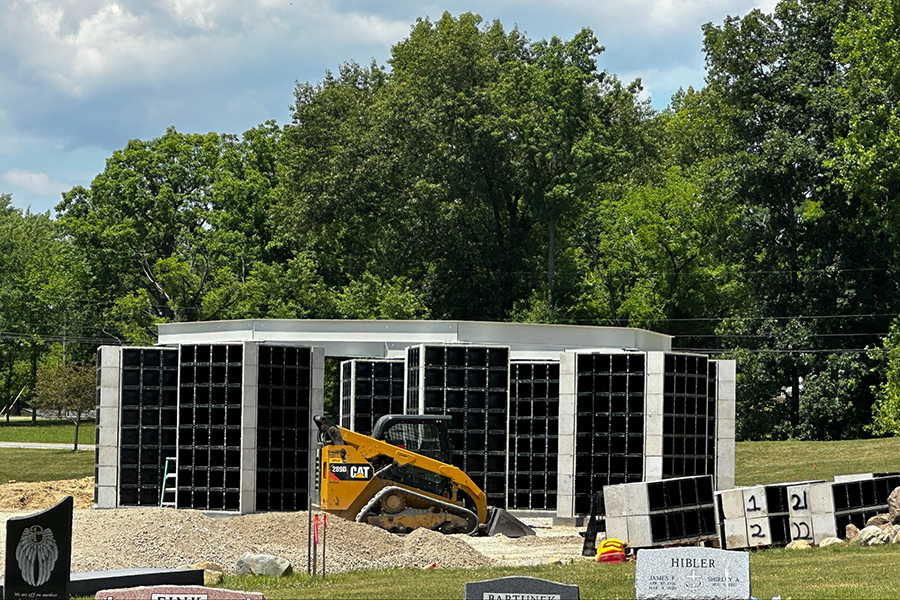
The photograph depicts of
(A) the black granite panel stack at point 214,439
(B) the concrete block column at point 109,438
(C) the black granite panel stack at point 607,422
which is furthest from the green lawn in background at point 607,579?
(B) the concrete block column at point 109,438

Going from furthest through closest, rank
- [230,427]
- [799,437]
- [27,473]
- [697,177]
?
[697,177]
[799,437]
[27,473]
[230,427]

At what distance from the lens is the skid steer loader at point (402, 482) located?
25.2 m

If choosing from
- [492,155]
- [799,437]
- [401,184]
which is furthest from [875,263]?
[401,184]

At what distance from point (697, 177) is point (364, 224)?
16.5 meters

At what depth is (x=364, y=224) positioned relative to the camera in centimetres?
6500

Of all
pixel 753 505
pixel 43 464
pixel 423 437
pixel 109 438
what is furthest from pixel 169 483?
pixel 43 464

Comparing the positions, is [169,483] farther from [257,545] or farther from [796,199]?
[796,199]

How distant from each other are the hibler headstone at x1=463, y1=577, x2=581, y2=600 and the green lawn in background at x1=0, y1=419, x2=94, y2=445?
5664 cm

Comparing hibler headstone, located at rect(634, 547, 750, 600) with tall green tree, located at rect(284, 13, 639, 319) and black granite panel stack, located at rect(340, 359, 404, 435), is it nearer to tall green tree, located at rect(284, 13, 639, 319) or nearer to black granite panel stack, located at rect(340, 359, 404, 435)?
black granite panel stack, located at rect(340, 359, 404, 435)

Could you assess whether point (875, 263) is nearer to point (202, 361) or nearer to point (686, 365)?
point (686, 365)

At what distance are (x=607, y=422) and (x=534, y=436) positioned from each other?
1861 millimetres

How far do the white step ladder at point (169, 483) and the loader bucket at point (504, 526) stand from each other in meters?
7.51

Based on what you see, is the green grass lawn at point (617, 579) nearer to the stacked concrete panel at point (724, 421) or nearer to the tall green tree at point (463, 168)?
the stacked concrete panel at point (724, 421)

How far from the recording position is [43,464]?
50.0m
